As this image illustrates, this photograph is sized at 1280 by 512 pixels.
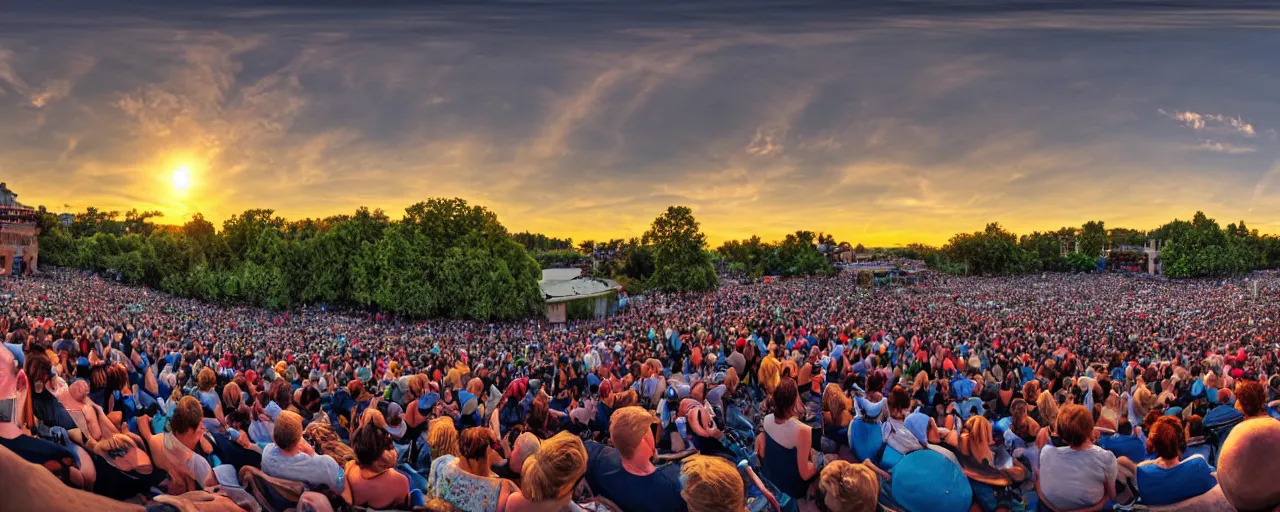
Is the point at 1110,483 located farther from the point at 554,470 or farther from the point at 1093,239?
the point at 1093,239

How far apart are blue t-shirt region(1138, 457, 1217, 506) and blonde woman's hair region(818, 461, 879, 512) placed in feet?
4.99

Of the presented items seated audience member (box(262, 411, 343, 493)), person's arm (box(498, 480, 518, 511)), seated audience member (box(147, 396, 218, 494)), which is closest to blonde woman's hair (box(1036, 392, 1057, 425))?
person's arm (box(498, 480, 518, 511))

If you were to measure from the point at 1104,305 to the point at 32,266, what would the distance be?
75.3m

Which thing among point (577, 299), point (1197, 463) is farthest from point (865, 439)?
point (577, 299)

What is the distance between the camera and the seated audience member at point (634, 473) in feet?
8.76

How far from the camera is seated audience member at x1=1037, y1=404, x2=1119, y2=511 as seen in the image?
9.75 ft

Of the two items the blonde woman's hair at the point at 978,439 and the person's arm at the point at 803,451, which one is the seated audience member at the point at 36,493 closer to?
the person's arm at the point at 803,451

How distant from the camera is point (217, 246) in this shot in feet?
145

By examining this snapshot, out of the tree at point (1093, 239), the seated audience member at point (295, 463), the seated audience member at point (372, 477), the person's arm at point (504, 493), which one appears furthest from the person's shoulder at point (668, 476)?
the tree at point (1093, 239)

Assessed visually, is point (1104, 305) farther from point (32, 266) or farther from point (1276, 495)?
point (32, 266)

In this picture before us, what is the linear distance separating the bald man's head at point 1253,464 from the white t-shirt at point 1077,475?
1028mm

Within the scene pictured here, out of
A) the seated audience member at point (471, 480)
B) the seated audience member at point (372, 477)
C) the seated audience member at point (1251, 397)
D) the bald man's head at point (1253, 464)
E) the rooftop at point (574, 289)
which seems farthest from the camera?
the rooftop at point (574, 289)

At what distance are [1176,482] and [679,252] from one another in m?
40.2

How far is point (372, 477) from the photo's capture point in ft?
9.35
